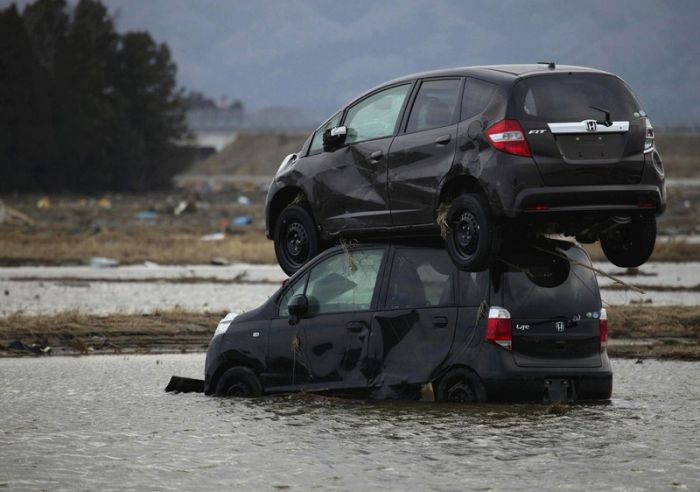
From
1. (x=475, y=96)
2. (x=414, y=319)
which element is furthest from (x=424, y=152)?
(x=414, y=319)

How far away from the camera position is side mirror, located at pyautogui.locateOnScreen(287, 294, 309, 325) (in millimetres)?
12211

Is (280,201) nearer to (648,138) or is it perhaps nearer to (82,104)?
(648,138)

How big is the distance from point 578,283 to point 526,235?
58cm

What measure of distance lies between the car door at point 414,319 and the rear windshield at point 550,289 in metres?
0.50

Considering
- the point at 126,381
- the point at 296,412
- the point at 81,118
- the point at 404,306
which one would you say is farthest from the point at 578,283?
the point at 81,118

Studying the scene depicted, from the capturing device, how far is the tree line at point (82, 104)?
9069 cm

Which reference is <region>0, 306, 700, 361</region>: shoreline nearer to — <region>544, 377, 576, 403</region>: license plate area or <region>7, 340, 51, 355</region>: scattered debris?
<region>7, 340, 51, 355</region>: scattered debris

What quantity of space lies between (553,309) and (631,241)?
128cm

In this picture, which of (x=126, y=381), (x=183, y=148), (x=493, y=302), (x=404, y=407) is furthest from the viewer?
(x=183, y=148)

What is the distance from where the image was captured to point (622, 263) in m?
12.2

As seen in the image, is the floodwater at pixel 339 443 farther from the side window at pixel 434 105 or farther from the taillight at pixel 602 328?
the side window at pixel 434 105

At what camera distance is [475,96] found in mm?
11727

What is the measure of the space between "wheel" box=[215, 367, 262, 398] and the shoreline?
5.47 metres

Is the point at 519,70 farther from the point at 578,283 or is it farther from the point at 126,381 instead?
the point at 126,381
